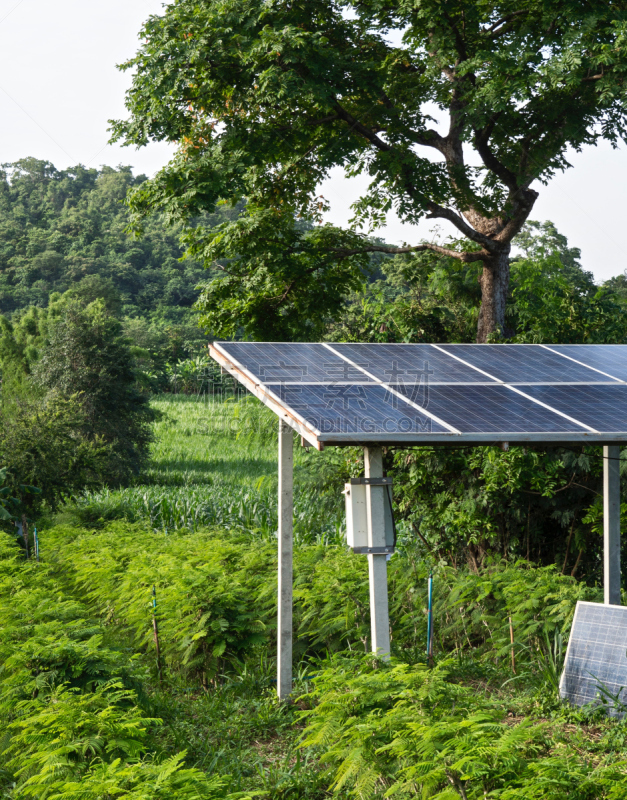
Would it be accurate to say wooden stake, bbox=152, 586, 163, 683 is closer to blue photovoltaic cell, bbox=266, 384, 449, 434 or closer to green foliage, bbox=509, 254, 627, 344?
blue photovoltaic cell, bbox=266, 384, 449, 434

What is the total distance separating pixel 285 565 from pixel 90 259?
5267cm

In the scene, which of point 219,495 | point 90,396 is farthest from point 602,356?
point 90,396

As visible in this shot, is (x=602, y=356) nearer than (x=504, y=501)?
Yes

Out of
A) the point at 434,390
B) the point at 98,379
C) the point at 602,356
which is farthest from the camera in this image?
the point at 98,379

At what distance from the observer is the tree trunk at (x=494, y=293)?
1255 cm

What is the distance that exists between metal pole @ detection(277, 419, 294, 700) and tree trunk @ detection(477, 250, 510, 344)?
23.8 ft

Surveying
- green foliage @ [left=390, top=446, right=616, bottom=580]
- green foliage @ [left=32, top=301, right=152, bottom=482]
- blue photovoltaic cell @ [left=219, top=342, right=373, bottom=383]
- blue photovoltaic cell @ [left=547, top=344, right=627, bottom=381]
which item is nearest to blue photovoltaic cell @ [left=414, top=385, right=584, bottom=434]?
blue photovoltaic cell @ [left=219, top=342, right=373, bottom=383]

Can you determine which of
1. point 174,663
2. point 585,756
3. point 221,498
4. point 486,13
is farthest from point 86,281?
point 585,756

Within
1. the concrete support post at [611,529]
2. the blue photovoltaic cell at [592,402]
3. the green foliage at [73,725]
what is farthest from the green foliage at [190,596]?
the blue photovoltaic cell at [592,402]

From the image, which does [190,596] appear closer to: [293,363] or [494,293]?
[293,363]

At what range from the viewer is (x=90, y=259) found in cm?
5459

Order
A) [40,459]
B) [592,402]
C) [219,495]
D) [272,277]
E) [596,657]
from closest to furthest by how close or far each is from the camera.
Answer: [596,657] < [592,402] < [272,277] < [40,459] < [219,495]

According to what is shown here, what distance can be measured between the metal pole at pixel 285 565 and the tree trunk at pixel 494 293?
23.8 feet

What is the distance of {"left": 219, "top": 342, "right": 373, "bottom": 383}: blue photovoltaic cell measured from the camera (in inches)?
234
